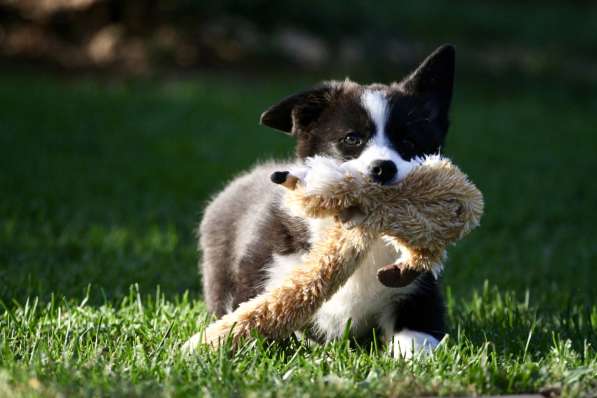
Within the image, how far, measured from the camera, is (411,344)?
3373 mm

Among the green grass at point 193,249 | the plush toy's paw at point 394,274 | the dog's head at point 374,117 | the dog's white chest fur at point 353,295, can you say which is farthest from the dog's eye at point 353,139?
the green grass at point 193,249

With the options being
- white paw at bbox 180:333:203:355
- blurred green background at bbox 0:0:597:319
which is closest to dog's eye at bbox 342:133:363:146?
white paw at bbox 180:333:203:355

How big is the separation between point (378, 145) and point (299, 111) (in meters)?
0.45

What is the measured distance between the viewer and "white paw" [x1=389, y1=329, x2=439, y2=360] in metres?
3.24

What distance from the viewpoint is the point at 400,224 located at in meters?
3.03

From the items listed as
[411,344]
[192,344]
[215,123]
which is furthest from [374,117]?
[215,123]

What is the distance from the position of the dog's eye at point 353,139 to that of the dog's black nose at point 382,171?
345 millimetres

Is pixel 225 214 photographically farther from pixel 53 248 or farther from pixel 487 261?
pixel 487 261

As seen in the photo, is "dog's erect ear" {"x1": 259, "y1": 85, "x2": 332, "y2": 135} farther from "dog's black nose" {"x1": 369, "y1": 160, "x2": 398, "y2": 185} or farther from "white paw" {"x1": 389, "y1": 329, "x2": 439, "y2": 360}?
"white paw" {"x1": 389, "y1": 329, "x2": 439, "y2": 360}

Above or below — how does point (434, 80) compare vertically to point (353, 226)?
above

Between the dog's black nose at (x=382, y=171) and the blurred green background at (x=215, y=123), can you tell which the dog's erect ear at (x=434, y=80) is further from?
the blurred green background at (x=215, y=123)

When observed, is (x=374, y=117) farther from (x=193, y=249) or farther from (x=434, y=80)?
(x=193, y=249)

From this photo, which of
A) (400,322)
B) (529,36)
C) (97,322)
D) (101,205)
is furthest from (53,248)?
(529,36)

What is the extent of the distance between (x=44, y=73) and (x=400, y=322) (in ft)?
31.0
